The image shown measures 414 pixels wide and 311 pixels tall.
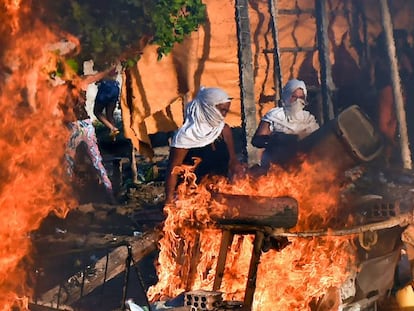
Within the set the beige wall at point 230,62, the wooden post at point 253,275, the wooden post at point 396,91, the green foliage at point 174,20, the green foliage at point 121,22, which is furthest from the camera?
the beige wall at point 230,62

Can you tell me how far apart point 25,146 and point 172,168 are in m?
1.96

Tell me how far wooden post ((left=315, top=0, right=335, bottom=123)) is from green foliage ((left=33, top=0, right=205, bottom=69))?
6.90 ft

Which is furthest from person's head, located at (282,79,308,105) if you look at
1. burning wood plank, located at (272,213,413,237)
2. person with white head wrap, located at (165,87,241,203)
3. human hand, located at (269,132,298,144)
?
burning wood plank, located at (272,213,413,237)

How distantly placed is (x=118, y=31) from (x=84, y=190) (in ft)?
9.40

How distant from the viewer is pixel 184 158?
7.04 meters

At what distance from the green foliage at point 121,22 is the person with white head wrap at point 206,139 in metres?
2.46

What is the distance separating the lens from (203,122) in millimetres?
7180

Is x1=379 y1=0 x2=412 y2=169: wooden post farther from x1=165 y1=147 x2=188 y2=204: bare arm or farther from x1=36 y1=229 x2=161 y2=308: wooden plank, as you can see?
x1=36 y1=229 x2=161 y2=308: wooden plank

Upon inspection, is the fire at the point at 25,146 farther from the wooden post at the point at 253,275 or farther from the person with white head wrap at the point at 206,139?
the wooden post at the point at 253,275

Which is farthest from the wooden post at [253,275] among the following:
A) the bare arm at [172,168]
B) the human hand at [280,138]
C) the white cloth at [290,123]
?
the white cloth at [290,123]

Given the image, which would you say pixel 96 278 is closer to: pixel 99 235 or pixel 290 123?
pixel 99 235

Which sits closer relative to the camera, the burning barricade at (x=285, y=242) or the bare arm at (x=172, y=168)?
the burning barricade at (x=285, y=242)

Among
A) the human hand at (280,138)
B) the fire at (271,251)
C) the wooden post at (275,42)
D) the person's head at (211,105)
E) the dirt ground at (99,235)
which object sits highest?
the wooden post at (275,42)

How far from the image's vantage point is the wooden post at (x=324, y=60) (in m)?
10.3
